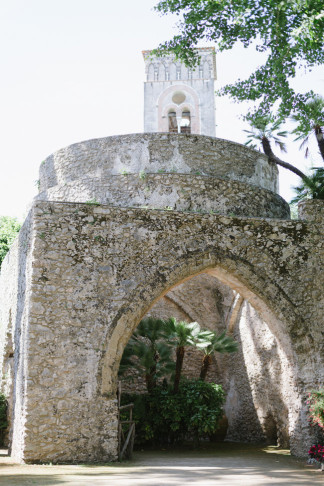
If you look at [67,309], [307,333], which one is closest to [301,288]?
[307,333]

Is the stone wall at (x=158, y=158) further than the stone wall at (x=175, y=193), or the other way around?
the stone wall at (x=158, y=158)

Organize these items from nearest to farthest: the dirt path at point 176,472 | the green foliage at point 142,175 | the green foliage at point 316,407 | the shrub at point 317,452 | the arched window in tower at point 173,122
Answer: the dirt path at point 176,472 < the shrub at point 317,452 < the green foliage at point 316,407 < the green foliage at point 142,175 < the arched window in tower at point 173,122

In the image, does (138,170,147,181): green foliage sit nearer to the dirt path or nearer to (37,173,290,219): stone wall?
(37,173,290,219): stone wall

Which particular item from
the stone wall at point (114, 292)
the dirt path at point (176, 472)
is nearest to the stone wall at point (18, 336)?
the stone wall at point (114, 292)

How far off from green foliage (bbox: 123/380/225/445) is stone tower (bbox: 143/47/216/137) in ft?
65.8

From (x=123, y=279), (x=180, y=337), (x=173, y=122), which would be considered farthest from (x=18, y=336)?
(x=173, y=122)

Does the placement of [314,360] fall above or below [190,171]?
below

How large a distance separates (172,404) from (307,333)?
3.50 metres

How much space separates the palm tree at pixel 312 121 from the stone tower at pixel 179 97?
1442cm

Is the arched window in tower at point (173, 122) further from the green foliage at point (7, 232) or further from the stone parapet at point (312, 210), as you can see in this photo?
the stone parapet at point (312, 210)

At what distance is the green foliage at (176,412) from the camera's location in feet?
36.8

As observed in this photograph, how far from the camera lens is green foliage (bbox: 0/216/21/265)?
22125 mm

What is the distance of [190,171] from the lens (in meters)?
11.9

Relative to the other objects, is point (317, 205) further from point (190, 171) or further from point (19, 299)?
point (19, 299)
